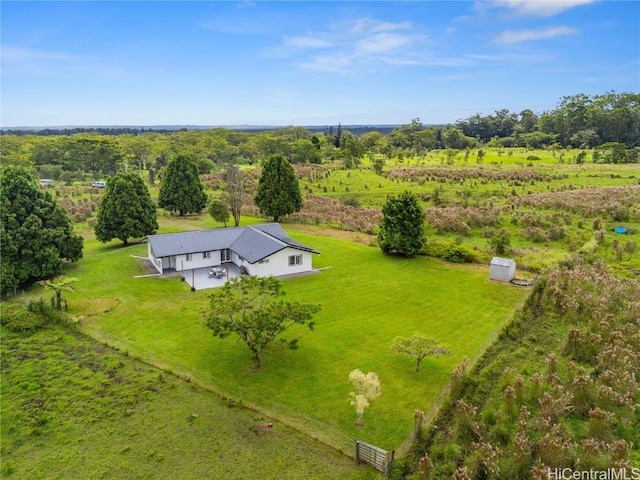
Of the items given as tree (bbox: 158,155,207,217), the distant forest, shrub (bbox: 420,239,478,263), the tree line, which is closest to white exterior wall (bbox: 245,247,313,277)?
shrub (bbox: 420,239,478,263)

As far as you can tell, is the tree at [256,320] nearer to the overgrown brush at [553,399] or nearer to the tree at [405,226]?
the overgrown brush at [553,399]

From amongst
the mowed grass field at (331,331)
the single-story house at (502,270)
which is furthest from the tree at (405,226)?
the single-story house at (502,270)

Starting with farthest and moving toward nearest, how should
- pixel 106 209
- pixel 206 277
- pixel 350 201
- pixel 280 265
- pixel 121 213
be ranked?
pixel 350 201 < pixel 106 209 < pixel 121 213 < pixel 280 265 < pixel 206 277

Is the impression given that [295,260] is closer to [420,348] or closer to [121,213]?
[420,348]

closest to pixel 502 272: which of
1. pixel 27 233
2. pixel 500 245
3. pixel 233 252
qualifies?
pixel 500 245

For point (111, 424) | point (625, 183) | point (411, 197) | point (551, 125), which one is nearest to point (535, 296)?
point (411, 197)

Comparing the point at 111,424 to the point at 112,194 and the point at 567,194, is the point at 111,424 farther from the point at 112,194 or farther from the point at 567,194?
the point at 567,194
